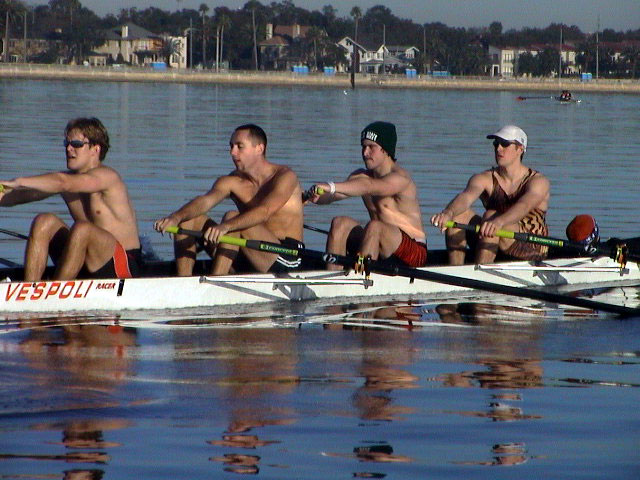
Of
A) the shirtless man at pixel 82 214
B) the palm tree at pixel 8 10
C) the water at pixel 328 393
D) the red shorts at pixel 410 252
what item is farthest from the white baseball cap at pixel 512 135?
the palm tree at pixel 8 10

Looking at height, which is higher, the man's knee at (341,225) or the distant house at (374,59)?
the distant house at (374,59)

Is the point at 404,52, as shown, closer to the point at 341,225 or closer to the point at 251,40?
the point at 251,40

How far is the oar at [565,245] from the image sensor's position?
11.7 m

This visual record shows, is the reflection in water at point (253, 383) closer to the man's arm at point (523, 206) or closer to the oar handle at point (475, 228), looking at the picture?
the oar handle at point (475, 228)

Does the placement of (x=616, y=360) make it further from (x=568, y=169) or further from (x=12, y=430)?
(x=568, y=169)

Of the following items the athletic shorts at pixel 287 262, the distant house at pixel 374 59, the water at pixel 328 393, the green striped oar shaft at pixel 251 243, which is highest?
the distant house at pixel 374 59

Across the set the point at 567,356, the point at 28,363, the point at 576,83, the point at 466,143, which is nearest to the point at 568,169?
the point at 466,143

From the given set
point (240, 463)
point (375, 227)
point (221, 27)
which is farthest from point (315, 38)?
point (240, 463)

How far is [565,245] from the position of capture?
11969mm

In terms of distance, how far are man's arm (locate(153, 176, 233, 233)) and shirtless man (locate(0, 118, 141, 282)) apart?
1.20ft

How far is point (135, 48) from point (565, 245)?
16991 cm

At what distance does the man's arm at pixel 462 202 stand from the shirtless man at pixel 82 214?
2.83 meters

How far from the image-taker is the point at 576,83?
13588 cm

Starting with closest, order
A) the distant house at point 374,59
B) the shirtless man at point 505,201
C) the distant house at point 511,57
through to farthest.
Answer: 1. the shirtless man at point 505,201
2. the distant house at point 374,59
3. the distant house at point 511,57
